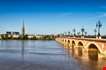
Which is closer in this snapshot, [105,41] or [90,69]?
[90,69]

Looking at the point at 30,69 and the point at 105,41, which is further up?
the point at 105,41

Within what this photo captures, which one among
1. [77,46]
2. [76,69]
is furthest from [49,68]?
[77,46]

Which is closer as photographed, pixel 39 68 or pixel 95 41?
pixel 39 68

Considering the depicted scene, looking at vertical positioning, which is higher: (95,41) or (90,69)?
(95,41)

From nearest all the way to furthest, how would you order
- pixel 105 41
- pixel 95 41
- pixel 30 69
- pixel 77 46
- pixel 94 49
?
pixel 30 69 → pixel 105 41 → pixel 95 41 → pixel 94 49 → pixel 77 46

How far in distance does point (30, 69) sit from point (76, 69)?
7.26 metres

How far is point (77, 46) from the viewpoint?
330ft

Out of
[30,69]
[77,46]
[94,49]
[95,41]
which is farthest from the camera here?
[77,46]

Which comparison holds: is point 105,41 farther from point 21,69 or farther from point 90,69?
point 21,69

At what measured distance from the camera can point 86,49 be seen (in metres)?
76.9

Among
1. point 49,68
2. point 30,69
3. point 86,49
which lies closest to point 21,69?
point 30,69

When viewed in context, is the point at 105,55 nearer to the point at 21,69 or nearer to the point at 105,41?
the point at 105,41

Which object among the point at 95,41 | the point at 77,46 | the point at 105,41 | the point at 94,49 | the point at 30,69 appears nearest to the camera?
the point at 30,69

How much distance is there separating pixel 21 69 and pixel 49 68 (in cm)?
454
